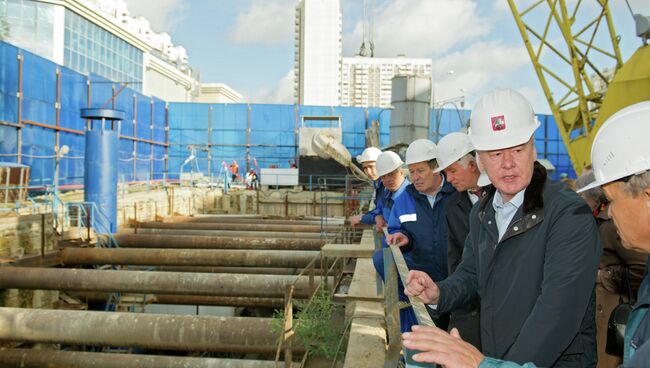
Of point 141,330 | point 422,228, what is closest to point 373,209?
A: point 422,228

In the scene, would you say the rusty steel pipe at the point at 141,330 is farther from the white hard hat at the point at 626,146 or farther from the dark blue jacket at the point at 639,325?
the white hard hat at the point at 626,146

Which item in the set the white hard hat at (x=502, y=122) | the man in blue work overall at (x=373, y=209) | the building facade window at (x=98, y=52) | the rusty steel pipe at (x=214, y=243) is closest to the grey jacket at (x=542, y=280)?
the white hard hat at (x=502, y=122)

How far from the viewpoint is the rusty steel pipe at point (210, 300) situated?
8.86m

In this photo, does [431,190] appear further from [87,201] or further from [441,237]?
[87,201]

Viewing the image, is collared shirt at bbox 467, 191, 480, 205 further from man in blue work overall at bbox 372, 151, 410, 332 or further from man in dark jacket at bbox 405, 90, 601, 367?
man in blue work overall at bbox 372, 151, 410, 332

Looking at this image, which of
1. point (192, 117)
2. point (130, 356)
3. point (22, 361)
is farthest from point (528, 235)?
point (192, 117)

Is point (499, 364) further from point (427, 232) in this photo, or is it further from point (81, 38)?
point (81, 38)

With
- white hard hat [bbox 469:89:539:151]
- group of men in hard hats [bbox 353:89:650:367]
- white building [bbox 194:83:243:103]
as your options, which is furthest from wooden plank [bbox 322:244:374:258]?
white building [bbox 194:83:243:103]

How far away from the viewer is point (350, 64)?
9506 centimetres

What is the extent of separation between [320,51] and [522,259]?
204 feet

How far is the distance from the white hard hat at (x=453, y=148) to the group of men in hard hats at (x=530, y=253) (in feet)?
4.37

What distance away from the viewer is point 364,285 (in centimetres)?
576

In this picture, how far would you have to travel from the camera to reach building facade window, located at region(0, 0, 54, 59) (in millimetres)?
31078

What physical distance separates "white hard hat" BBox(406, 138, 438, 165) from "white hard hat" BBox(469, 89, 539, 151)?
1.88 m
